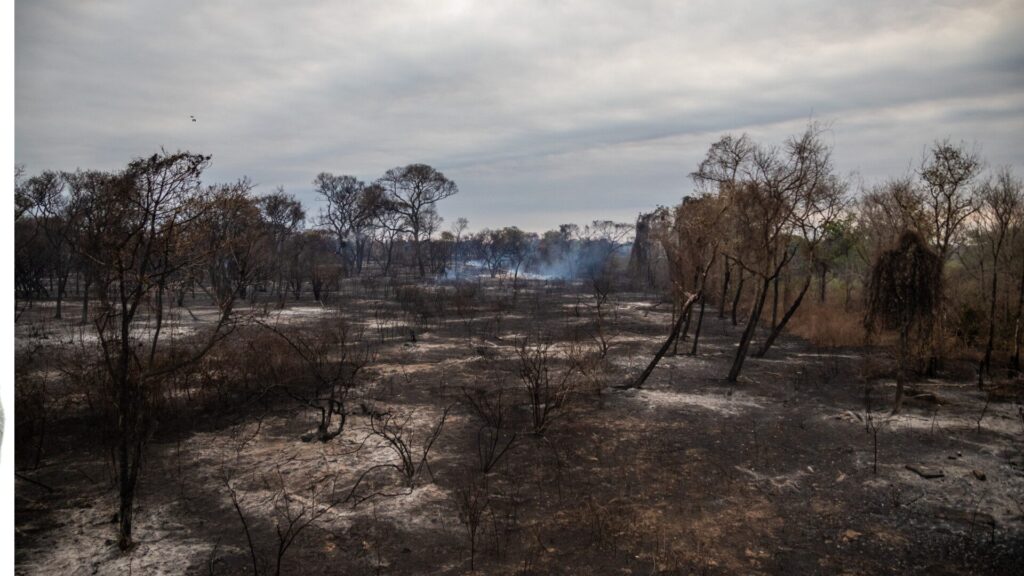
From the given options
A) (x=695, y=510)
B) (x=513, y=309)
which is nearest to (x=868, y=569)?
(x=695, y=510)

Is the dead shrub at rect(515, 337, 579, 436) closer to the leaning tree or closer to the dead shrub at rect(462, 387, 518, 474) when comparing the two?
the dead shrub at rect(462, 387, 518, 474)

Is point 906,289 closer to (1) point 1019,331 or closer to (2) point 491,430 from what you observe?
(2) point 491,430

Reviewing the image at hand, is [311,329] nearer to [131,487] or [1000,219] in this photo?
[131,487]

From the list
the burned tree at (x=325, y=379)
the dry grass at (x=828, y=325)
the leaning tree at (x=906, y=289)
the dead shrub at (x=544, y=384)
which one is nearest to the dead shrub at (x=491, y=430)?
the dead shrub at (x=544, y=384)

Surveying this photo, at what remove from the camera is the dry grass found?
19.3m

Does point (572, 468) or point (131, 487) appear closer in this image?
point (131, 487)

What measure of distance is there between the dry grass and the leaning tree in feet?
26.3

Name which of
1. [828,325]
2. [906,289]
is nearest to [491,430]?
[906,289]

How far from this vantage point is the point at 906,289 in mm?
9617

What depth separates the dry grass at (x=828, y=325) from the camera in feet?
63.3

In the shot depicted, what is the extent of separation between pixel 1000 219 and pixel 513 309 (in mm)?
19701

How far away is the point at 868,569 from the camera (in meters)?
5.09

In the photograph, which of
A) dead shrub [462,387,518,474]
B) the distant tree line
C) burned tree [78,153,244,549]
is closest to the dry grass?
the distant tree line

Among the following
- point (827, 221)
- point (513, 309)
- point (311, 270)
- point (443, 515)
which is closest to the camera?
point (443, 515)
